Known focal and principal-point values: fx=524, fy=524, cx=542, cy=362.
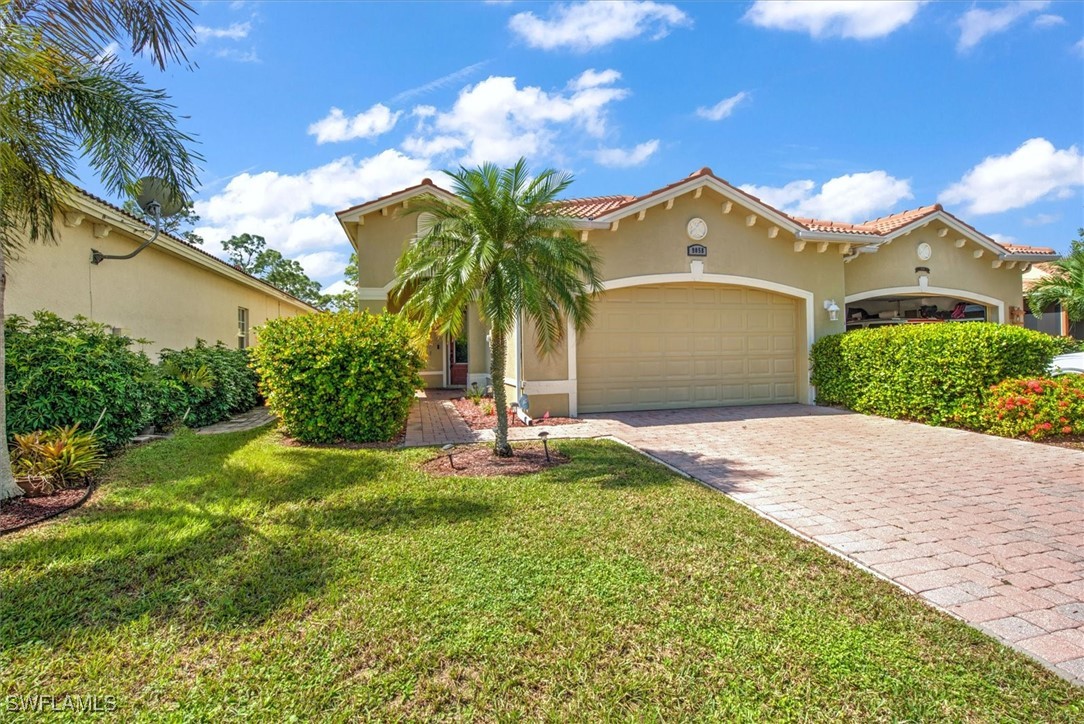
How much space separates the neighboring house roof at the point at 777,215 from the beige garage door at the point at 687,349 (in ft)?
5.85

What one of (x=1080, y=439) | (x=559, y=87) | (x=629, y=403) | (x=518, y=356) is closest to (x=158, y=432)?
(x=518, y=356)

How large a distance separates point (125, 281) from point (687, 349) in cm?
1198

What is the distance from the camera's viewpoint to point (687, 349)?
12.5 m

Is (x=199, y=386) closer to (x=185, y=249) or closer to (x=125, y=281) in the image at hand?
(x=125, y=281)

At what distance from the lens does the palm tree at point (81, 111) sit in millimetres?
5508

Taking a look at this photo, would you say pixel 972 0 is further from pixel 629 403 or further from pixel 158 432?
pixel 158 432

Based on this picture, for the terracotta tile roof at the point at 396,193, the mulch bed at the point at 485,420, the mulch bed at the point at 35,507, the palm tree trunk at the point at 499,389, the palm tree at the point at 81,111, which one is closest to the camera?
the mulch bed at the point at 35,507

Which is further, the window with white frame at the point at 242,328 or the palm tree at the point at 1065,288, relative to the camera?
the palm tree at the point at 1065,288

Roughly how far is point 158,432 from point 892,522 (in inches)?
413

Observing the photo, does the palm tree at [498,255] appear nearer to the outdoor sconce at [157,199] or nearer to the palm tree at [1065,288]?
the outdoor sconce at [157,199]

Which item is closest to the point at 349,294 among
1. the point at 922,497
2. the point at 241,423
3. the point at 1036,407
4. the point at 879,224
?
the point at 241,423

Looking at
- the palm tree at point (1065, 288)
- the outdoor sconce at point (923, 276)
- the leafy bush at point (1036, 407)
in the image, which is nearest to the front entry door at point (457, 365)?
the outdoor sconce at point (923, 276)

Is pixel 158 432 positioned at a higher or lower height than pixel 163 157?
lower

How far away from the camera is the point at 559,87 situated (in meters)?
11.3
